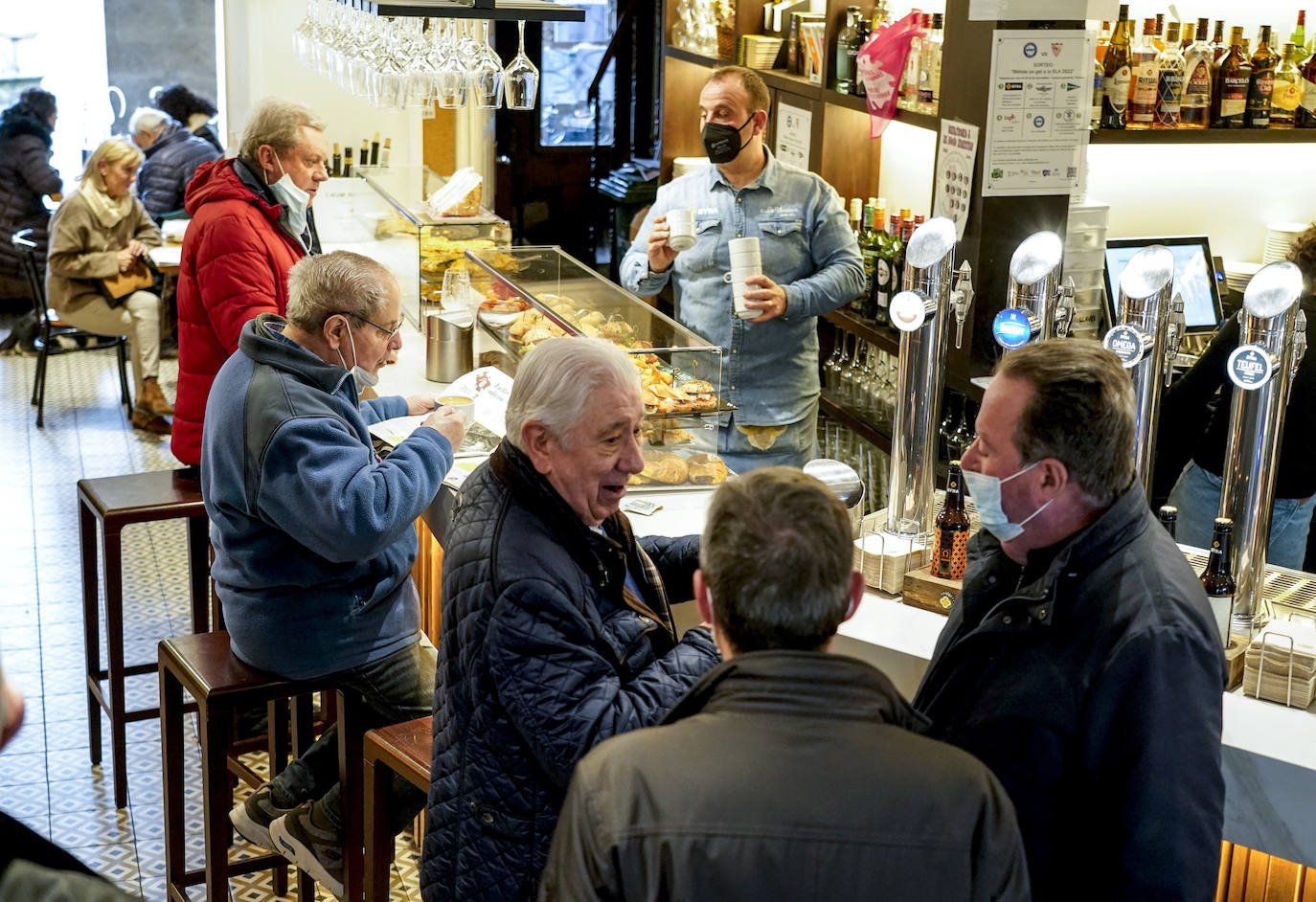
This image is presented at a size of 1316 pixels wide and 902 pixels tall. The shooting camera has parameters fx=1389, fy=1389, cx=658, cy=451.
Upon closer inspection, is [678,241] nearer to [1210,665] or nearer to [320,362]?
[320,362]

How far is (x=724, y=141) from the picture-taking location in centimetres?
448

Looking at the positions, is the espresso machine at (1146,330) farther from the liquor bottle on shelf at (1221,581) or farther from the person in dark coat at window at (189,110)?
the person in dark coat at window at (189,110)

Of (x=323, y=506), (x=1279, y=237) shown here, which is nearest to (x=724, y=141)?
(x=323, y=506)

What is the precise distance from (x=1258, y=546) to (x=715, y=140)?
2.37 metres

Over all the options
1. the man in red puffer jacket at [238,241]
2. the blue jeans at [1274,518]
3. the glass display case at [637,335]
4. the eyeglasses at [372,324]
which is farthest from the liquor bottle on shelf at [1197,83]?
the eyeglasses at [372,324]

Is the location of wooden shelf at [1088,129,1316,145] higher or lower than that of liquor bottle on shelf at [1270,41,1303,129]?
lower

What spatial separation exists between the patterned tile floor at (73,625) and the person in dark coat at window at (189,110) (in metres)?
1.76

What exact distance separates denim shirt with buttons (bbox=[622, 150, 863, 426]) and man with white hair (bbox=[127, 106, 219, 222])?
5276 mm

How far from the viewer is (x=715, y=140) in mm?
4492

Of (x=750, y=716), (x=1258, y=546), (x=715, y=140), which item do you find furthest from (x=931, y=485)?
(x=715, y=140)

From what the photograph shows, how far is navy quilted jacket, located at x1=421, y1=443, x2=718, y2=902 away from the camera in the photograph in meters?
2.04

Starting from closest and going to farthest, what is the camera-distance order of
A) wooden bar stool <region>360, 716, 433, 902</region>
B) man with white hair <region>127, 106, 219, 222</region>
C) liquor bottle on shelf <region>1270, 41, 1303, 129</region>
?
wooden bar stool <region>360, 716, 433, 902</region> < liquor bottle on shelf <region>1270, 41, 1303, 129</region> < man with white hair <region>127, 106, 219, 222</region>

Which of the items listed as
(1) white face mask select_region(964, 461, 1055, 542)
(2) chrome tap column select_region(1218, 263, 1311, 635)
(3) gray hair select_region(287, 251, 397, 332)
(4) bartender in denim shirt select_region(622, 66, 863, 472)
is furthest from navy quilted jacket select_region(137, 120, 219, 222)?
(1) white face mask select_region(964, 461, 1055, 542)

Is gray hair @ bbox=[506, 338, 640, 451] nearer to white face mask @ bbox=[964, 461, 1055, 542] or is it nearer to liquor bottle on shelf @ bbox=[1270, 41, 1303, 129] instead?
white face mask @ bbox=[964, 461, 1055, 542]
